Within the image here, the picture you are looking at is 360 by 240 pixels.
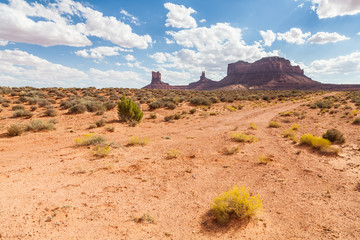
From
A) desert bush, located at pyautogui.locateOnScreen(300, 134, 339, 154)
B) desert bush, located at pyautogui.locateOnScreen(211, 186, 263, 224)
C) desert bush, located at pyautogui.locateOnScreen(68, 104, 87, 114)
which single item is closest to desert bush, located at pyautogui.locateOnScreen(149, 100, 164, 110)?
desert bush, located at pyautogui.locateOnScreen(68, 104, 87, 114)

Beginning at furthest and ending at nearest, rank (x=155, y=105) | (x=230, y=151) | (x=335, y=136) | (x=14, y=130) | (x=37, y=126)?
(x=155, y=105), (x=37, y=126), (x=14, y=130), (x=335, y=136), (x=230, y=151)

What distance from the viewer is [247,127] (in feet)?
42.9

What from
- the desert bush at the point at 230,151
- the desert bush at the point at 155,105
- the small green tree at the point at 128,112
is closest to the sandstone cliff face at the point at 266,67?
the desert bush at the point at 155,105

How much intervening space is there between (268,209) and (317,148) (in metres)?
5.81

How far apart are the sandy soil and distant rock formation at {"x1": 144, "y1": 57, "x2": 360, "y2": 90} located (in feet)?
385

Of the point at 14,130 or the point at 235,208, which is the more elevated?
the point at 14,130

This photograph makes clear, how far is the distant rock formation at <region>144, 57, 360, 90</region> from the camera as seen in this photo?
118 m

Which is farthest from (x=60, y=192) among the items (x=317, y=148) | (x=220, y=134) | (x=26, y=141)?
(x=317, y=148)

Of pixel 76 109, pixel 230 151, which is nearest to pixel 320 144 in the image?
pixel 230 151

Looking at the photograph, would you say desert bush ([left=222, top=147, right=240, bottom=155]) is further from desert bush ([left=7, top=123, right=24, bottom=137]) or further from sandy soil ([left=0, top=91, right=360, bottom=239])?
desert bush ([left=7, top=123, right=24, bottom=137])

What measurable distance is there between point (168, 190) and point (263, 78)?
146 m

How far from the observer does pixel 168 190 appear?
198 inches

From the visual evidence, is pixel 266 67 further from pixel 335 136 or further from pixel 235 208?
pixel 235 208

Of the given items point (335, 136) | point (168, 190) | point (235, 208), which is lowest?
point (168, 190)
